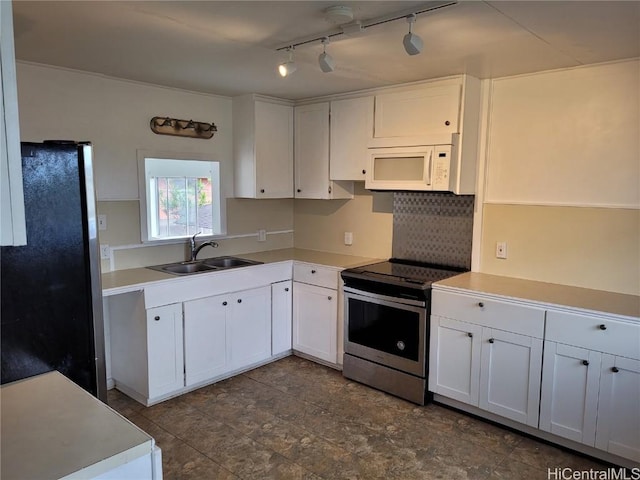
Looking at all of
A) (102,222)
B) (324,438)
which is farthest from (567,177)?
(102,222)

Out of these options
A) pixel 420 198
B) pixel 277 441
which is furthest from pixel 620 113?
pixel 277 441

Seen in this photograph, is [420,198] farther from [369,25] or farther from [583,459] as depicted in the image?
[583,459]

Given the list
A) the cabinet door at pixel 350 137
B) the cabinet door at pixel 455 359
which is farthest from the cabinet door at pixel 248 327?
the cabinet door at pixel 455 359

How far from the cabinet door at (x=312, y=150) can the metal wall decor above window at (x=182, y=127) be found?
2.52ft

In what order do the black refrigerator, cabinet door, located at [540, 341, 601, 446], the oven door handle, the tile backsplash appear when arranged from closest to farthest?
the black refrigerator < cabinet door, located at [540, 341, 601, 446] < the oven door handle < the tile backsplash

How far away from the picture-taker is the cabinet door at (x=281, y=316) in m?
3.93

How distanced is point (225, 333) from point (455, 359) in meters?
1.72

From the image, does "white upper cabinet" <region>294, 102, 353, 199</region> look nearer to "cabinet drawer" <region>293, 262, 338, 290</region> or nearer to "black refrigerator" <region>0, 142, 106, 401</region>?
"cabinet drawer" <region>293, 262, 338, 290</region>

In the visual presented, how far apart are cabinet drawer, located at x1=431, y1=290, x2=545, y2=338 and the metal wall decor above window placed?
7.57 feet

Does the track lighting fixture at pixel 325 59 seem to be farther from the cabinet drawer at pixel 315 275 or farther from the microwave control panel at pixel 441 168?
the cabinet drawer at pixel 315 275

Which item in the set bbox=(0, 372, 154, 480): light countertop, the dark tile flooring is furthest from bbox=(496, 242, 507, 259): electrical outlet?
bbox=(0, 372, 154, 480): light countertop

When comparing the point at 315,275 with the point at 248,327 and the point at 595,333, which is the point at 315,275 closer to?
the point at 248,327

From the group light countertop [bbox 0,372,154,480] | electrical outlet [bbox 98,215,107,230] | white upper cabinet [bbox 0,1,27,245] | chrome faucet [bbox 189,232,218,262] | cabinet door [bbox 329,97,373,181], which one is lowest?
light countertop [bbox 0,372,154,480]

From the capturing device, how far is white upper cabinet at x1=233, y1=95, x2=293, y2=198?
3967mm
